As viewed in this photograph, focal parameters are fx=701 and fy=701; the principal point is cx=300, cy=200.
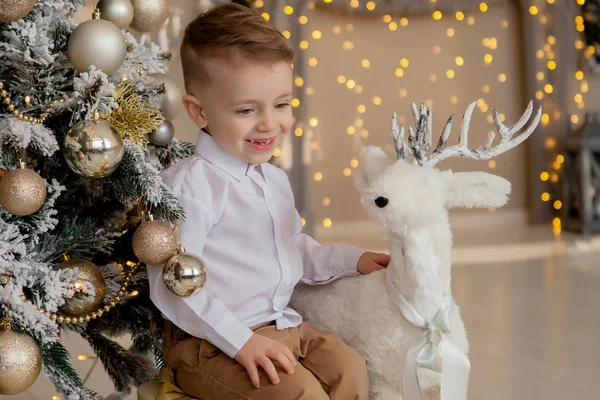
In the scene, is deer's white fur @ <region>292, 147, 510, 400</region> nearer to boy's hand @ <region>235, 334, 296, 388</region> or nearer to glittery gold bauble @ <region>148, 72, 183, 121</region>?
boy's hand @ <region>235, 334, 296, 388</region>

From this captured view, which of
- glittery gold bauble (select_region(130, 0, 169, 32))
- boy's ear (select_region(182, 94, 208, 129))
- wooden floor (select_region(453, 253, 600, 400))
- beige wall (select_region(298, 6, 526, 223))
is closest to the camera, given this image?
boy's ear (select_region(182, 94, 208, 129))

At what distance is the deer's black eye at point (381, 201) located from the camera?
41.4 inches

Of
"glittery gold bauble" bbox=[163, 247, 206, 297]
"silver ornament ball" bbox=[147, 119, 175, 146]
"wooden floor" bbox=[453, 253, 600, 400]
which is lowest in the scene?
"wooden floor" bbox=[453, 253, 600, 400]

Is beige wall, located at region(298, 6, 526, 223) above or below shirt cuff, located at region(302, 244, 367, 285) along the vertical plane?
below

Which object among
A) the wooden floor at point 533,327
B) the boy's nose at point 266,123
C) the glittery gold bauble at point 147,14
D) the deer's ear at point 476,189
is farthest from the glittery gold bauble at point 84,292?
the wooden floor at point 533,327

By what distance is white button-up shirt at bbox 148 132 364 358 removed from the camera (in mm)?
1104

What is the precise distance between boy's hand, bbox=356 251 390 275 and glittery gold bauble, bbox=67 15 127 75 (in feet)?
1.81

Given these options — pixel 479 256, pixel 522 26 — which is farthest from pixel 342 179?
pixel 522 26

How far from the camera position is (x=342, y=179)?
4.45 metres

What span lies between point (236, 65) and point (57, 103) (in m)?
0.29

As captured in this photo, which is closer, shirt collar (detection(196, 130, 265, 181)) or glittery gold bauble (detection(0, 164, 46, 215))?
glittery gold bauble (detection(0, 164, 46, 215))

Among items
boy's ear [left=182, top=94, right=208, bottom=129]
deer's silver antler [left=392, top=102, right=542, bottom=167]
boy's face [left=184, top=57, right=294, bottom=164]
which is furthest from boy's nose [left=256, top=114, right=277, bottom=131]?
deer's silver antler [left=392, top=102, right=542, bottom=167]

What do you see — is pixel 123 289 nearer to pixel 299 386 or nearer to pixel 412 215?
pixel 299 386

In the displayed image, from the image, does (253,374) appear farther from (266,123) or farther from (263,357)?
(266,123)
